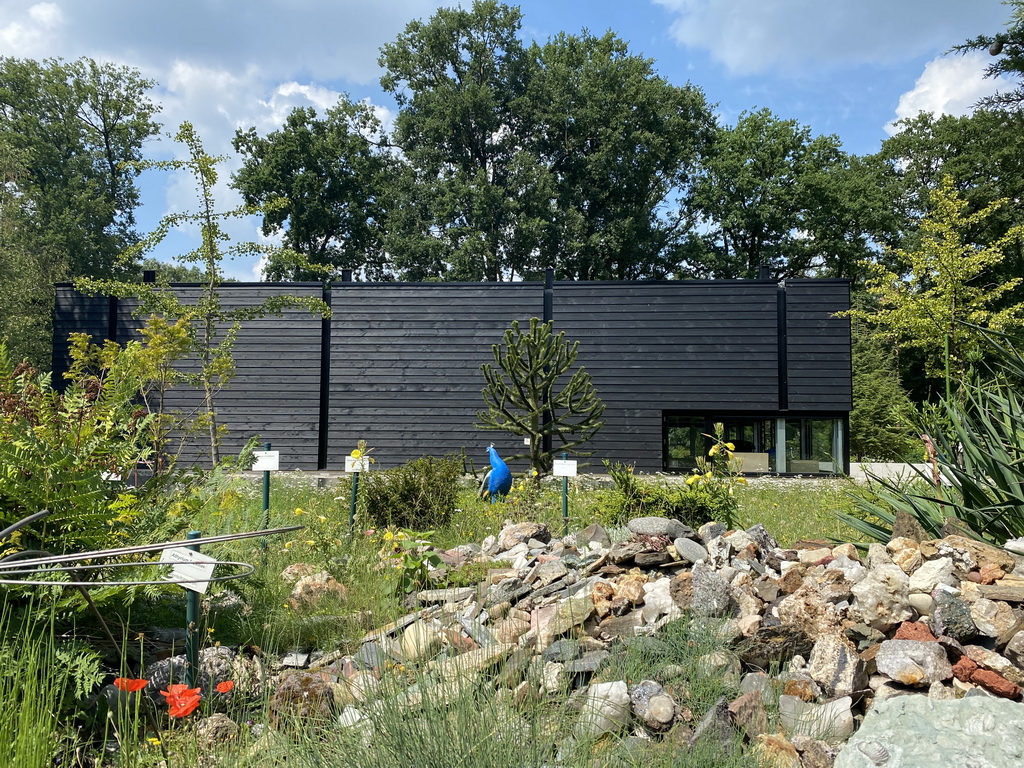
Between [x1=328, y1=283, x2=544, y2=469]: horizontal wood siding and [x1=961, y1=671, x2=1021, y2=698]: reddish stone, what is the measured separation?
1746 centimetres

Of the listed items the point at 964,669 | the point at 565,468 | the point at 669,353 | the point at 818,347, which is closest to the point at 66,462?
the point at 964,669

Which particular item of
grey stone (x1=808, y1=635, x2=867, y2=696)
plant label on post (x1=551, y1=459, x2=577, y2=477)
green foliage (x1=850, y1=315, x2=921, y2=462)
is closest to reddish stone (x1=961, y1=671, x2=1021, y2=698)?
grey stone (x1=808, y1=635, x2=867, y2=696)

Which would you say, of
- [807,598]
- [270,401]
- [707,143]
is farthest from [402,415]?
[707,143]

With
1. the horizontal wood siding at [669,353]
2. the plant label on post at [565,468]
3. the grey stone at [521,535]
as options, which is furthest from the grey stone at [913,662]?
the horizontal wood siding at [669,353]

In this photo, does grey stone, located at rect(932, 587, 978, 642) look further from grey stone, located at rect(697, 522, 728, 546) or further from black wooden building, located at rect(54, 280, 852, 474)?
black wooden building, located at rect(54, 280, 852, 474)

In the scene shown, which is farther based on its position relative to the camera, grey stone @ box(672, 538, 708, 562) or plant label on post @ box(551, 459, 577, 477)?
plant label on post @ box(551, 459, 577, 477)

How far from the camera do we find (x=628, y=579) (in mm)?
4160

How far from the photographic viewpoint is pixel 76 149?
104 feet

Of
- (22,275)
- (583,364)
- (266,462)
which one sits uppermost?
(22,275)

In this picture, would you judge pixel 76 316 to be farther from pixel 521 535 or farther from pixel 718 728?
pixel 718 728

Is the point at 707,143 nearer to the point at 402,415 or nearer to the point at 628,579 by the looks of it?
the point at 402,415

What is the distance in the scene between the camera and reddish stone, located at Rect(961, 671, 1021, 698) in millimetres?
2885

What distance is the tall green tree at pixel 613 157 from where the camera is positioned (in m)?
29.9

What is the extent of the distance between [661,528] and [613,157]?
27530mm
